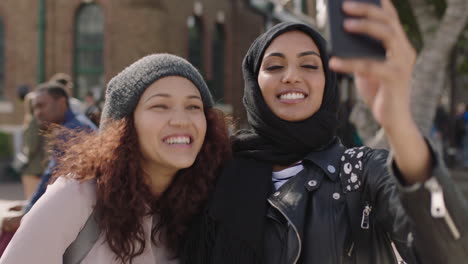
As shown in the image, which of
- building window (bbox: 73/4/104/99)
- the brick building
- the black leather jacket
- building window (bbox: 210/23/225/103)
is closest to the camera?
the black leather jacket

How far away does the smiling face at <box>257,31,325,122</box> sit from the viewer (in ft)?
8.27

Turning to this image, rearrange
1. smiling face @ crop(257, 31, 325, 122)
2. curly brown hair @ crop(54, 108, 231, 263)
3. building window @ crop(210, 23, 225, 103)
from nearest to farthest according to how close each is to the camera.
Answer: curly brown hair @ crop(54, 108, 231, 263)
smiling face @ crop(257, 31, 325, 122)
building window @ crop(210, 23, 225, 103)

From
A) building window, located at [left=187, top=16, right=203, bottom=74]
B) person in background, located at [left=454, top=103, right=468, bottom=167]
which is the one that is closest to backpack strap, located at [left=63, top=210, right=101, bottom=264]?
building window, located at [left=187, top=16, right=203, bottom=74]

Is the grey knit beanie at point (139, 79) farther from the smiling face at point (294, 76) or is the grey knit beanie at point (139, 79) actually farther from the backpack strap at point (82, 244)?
the backpack strap at point (82, 244)

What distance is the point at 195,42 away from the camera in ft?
64.9

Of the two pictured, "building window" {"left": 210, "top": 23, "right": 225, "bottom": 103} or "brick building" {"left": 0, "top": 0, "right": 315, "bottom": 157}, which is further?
"building window" {"left": 210, "top": 23, "right": 225, "bottom": 103}

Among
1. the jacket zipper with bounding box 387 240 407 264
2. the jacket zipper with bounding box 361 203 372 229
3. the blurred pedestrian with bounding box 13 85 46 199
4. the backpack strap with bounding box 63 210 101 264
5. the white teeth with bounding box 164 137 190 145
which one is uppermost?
the white teeth with bounding box 164 137 190 145

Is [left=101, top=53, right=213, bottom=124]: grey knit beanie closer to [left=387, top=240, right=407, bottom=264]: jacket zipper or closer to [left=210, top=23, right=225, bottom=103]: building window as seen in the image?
[left=387, top=240, right=407, bottom=264]: jacket zipper

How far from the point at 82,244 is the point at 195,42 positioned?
17.8 m

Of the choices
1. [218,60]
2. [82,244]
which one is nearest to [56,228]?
[82,244]

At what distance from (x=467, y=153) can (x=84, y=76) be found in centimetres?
1240

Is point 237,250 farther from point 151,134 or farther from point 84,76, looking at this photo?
point 84,76

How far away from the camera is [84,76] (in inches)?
672

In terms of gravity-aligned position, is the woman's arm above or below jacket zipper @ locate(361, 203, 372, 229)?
below
